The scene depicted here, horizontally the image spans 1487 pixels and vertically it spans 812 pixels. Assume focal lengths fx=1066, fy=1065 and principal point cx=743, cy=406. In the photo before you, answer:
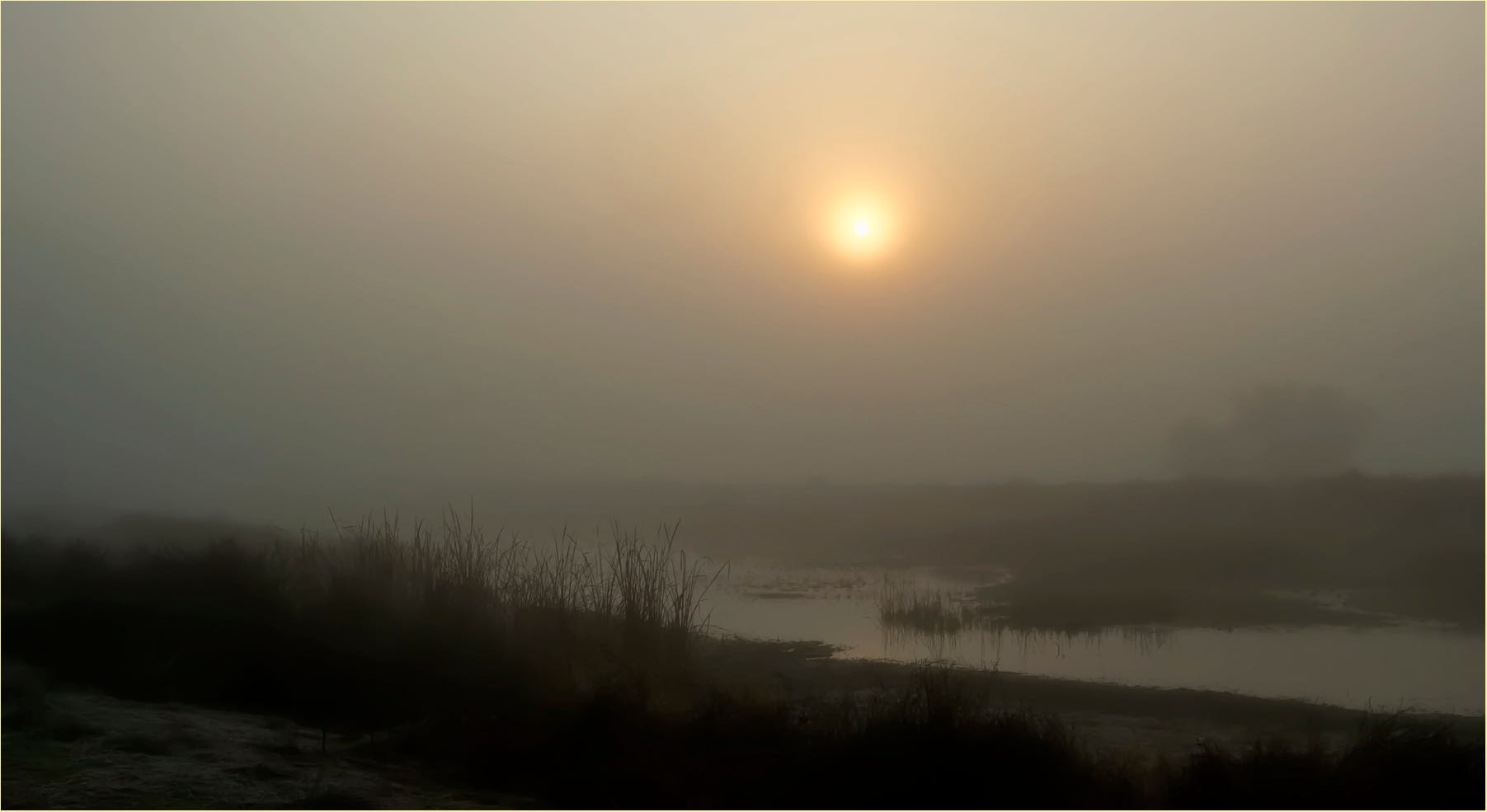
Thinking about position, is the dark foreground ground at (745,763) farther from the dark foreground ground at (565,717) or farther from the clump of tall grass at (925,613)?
the clump of tall grass at (925,613)

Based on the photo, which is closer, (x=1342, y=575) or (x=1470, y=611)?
(x=1470, y=611)

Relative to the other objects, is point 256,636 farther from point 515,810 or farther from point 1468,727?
point 1468,727

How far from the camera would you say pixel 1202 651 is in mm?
11281

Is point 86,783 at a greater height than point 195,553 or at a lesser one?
lesser

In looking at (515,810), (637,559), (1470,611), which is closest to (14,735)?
(515,810)

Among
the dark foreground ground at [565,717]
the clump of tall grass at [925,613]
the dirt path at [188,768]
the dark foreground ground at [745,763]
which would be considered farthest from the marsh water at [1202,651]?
the dirt path at [188,768]

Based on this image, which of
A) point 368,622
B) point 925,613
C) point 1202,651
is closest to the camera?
point 368,622

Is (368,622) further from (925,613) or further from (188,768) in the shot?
(925,613)

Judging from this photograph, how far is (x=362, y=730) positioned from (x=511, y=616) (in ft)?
9.43

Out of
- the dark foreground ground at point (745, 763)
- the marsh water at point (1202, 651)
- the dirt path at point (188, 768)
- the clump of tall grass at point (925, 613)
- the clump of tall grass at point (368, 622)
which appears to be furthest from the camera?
the clump of tall grass at point (925, 613)

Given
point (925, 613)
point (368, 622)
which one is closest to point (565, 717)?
point (368, 622)

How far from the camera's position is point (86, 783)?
577 cm

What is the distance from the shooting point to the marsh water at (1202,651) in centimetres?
943

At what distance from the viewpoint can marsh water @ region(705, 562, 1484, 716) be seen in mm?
9430
